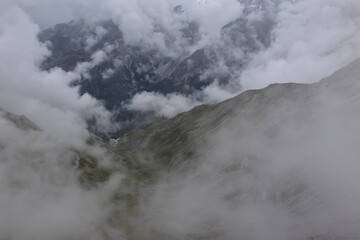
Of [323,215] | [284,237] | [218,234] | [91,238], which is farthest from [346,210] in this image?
[91,238]

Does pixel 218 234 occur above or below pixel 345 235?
above

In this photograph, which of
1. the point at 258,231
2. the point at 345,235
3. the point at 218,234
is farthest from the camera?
the point at 218,234

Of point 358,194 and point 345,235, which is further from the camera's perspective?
point 358,194

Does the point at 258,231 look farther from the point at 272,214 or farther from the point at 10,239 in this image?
the point at 10,239

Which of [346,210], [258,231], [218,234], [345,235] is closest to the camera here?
[345,235]

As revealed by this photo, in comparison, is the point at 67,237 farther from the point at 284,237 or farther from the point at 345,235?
the point at 345,235

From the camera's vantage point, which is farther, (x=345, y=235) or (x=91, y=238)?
(x=91, y=238)

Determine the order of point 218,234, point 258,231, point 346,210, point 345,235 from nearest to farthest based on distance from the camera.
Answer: point 345,235 → point 346,210 → point 258,231 → point 218,234

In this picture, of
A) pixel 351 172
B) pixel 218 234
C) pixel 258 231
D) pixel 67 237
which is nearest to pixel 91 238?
pixel 67 237

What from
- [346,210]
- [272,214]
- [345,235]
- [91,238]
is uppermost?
[91,238]
